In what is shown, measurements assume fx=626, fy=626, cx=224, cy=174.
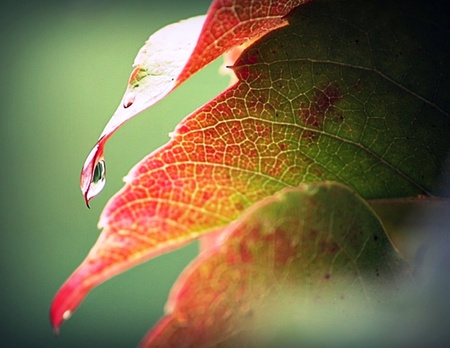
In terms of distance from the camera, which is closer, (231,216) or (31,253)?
(231,216)

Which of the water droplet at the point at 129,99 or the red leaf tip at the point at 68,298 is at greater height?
the water droplet at the point at 129,99

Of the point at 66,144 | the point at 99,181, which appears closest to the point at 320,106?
the point at 99,181

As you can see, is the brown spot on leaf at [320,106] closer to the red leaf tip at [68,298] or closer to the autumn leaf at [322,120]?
the autumn leaf at [322,120]

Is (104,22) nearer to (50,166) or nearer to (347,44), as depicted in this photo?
(50,166)

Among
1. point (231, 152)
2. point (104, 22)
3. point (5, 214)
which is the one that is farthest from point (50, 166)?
point (231, 152)

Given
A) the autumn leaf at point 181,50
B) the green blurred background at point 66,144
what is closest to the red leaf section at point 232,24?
the autumn leaf at point 181,50

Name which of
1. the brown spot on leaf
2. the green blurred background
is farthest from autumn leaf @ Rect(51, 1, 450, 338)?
the green blurred background
